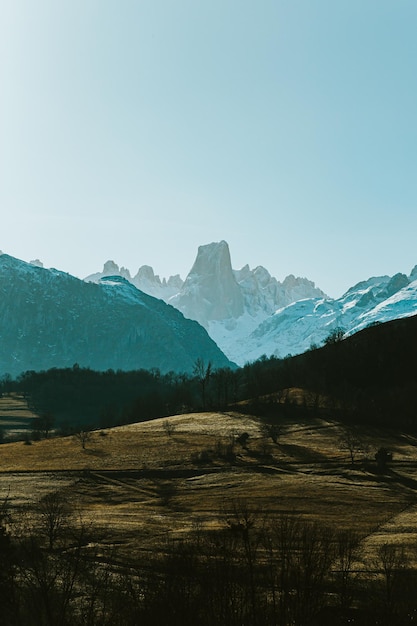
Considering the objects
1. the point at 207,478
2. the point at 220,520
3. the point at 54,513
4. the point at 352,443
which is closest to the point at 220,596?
the point at 54,513

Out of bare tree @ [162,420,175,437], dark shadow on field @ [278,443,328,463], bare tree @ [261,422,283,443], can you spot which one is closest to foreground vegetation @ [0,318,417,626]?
bare tree @ [261,422,283,443]

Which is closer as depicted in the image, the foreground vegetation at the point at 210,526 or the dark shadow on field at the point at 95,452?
the foreground vegetation at the point at 210,526

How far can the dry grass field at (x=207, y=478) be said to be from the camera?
281 ft

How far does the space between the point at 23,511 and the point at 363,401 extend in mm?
134383

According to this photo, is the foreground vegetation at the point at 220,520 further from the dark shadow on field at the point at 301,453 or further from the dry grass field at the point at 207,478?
the dark shadow on field at the point at 301,453

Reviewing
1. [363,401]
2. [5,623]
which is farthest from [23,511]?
[363,401]

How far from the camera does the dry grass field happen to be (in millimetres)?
85625

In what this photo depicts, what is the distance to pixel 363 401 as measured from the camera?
199625 millimetres

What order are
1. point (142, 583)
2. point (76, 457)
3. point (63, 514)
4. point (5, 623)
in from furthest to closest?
point (76, 457), point (63, 514), point (142, 583), point (5, 623)

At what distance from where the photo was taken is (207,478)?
122 meters

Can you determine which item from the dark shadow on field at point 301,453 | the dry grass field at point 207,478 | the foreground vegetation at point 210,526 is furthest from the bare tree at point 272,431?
the dark shadow on field at point 301,453

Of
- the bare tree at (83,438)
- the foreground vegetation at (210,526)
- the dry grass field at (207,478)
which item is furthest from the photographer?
the bare tree at (83,438)

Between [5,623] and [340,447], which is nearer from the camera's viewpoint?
[5,623]

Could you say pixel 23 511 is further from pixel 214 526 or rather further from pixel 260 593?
pixel 260 593
